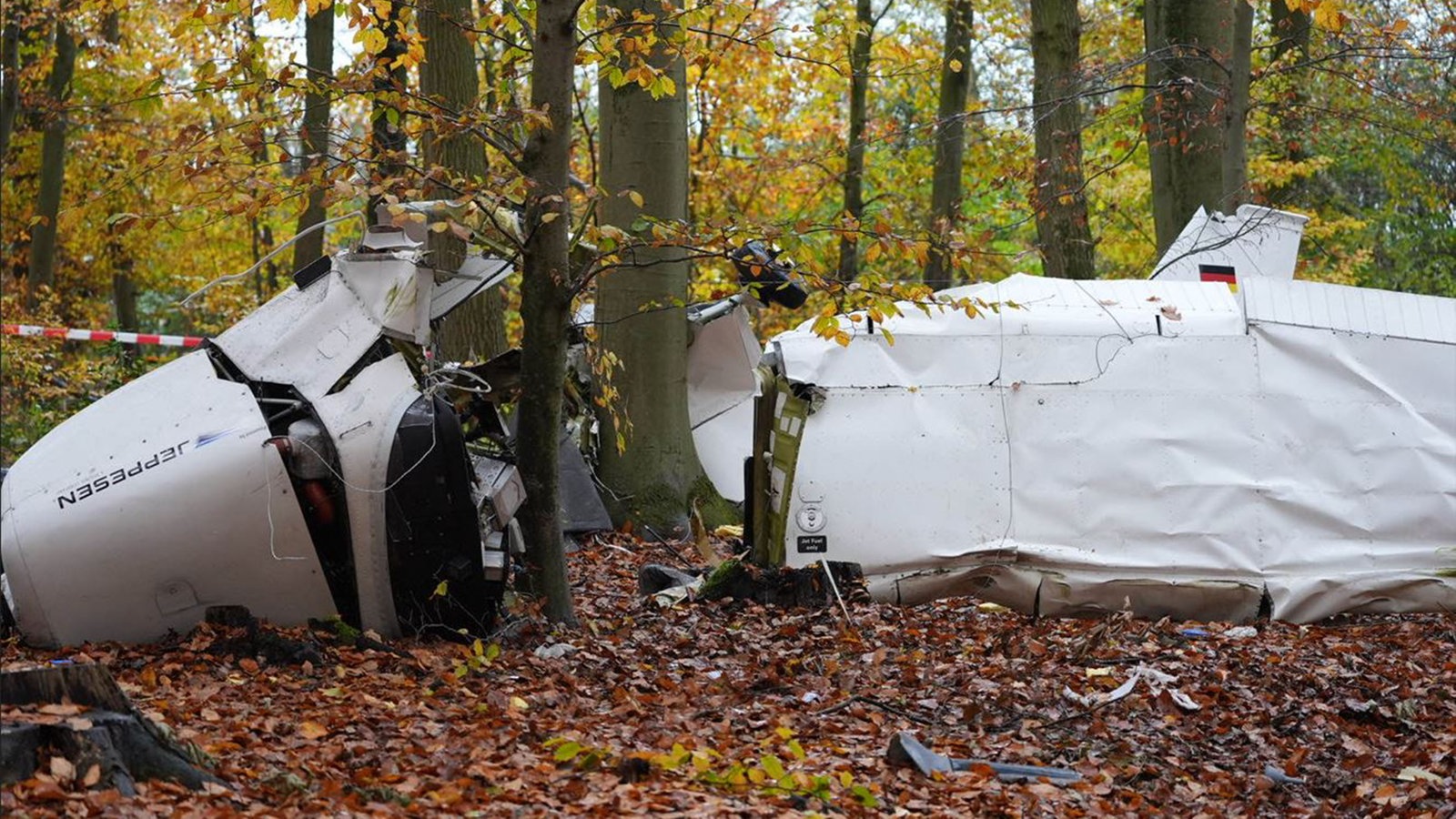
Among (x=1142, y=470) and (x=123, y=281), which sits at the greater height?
(x=123, y=281)

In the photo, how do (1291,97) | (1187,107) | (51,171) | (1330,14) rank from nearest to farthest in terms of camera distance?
1. (1330,14)
2. (1187,107)
3. (1291,97)
4. (51,171)

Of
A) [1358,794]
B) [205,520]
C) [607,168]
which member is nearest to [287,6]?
[205,520]

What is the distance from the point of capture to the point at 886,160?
30547mm

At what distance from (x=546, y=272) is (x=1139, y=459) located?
4156 mm

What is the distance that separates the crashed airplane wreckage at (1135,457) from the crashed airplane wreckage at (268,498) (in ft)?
9.17

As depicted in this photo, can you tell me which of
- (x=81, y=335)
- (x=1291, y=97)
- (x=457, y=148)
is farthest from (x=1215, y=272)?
(x=81, y=335)

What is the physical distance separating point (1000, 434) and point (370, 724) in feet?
16.5

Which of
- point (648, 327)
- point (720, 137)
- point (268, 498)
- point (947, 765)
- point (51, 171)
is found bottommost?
point (947, 765)

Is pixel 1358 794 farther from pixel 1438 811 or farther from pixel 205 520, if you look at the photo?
pixel 205 520

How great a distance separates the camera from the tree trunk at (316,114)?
7648mm

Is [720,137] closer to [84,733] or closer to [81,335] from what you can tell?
[81,335]

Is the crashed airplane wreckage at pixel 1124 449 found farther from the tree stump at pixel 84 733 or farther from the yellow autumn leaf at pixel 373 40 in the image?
the tree stump at pixel 84 733

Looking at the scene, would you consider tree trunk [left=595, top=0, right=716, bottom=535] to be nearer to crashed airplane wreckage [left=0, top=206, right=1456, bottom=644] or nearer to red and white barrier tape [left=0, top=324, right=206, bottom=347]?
crashed airplane wreckage [left=0, top=206, right=1456, bottom=644]

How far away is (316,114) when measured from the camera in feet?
55.4
